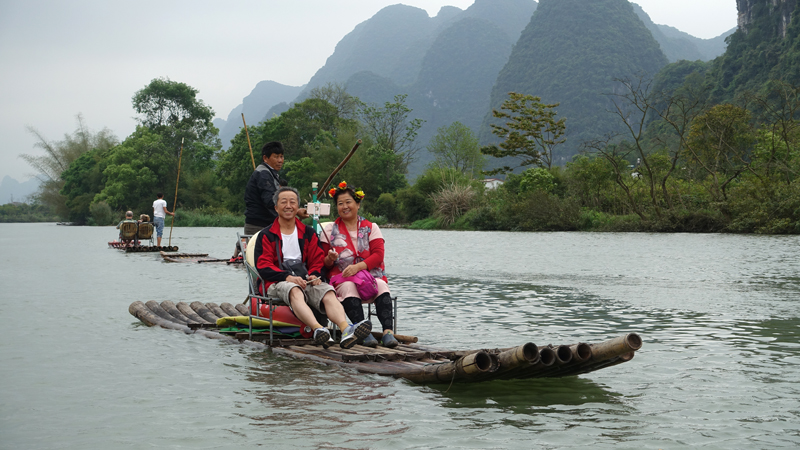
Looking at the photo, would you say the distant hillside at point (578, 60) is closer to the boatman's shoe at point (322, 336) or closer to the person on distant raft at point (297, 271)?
the person on distant raft at point (297, 271)

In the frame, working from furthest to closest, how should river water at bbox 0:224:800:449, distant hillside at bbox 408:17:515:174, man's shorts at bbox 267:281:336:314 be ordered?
distant hillside at bbox 408:17:515:174, man's shorts at bbox 267:281:336:314, river water at bbox 0:224:800:449

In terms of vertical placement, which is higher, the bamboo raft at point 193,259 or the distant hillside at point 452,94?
the distant hillside at point 452,94

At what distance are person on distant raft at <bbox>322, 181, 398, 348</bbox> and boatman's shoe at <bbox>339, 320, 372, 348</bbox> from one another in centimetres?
22

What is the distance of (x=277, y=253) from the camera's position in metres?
7.21

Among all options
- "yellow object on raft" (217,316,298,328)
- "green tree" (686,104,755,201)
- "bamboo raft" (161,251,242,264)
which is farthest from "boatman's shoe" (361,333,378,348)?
"green tree" (686,104,755,201)

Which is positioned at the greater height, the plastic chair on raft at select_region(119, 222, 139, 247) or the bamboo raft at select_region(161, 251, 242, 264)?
the plastic chair on raft at select_region(119, 222, 139, 247)

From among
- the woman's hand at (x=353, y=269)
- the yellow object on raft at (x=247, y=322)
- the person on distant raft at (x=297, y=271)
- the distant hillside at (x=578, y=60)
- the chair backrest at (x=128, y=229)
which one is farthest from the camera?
the distant hillside at (x=578, y=60)

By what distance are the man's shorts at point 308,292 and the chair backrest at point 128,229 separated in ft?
68.1

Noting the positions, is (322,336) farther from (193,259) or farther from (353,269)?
(193,259)

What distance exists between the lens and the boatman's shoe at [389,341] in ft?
22.4


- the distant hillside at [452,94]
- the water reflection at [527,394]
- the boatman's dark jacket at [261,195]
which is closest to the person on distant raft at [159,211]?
the boatman's dark jacket at [261,195]

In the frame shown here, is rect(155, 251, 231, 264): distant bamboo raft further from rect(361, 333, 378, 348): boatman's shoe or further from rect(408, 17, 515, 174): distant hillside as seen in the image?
rect(408, 17, 515, 174): distant hillside

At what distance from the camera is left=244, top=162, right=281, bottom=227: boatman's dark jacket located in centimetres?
849

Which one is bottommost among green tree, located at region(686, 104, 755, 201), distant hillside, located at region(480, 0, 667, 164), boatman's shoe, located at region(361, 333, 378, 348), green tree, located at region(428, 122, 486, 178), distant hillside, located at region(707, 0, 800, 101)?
boatman's shoe, located at region(361, 333, 378, 348)
